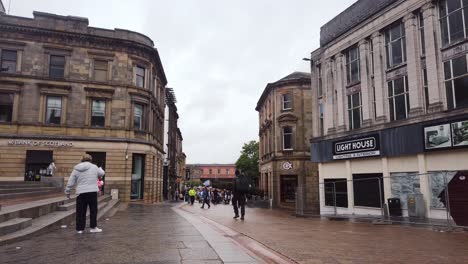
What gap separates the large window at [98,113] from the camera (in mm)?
29562

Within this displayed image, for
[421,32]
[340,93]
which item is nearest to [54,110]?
[340,93]

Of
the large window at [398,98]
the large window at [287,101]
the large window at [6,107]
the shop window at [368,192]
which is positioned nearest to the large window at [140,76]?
the large window at [6,107]

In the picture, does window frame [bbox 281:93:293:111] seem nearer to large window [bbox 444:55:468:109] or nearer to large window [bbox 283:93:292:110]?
large window [bbox 283:93:292:110]

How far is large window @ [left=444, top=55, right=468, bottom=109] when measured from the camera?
1617 cm

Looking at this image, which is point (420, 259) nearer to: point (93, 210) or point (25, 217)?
point (93, 210)

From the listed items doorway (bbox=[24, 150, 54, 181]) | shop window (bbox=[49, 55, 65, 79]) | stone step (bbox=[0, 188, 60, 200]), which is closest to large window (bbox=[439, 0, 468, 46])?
stone step (bbox=[0, 188, 60, 200])

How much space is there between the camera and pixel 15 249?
19.7 ft

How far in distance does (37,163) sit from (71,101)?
5322 millimetres

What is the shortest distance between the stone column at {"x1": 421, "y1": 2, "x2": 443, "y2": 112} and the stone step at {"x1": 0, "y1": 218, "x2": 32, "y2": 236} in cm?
1682

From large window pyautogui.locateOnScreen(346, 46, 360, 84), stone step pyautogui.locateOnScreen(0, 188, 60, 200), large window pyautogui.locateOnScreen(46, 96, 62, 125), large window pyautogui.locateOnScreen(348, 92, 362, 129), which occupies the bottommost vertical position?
stone step pyautogui.locateOnScreen(0, 188, 60, 200)

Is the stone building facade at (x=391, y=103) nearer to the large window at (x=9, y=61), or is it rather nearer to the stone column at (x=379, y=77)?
the stone column at (x=379, y=77)

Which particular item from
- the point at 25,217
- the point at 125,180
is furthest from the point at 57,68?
the point at 25,217

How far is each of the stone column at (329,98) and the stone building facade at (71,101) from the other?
49.8 ft

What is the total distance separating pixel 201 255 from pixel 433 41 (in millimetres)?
16758
